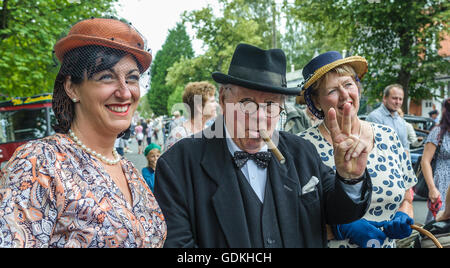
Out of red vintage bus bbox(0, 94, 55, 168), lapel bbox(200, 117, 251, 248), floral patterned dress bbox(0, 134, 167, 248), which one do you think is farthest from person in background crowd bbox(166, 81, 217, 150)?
red vintage bus bbox(0, 94, 55, 168)

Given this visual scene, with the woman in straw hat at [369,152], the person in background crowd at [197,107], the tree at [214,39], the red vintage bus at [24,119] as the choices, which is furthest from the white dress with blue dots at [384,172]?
the tree at [214,39]

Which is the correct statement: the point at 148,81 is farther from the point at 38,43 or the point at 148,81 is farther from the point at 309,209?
the point at 38,43

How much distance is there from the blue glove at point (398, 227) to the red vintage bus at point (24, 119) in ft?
41.0

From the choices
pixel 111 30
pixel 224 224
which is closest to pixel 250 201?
pixel 224 224

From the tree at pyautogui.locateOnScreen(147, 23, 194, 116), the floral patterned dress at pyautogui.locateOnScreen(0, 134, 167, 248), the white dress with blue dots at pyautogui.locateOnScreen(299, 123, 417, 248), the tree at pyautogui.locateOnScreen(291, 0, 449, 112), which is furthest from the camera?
the tree at pyautogui.locateOnScreen(147, 23, 194, 116)

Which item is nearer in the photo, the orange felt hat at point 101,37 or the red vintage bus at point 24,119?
the orange felt hat at point 101,37

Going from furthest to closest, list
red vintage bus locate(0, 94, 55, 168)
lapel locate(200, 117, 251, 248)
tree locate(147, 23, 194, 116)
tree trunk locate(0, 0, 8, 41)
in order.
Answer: tree locate(147, 23, 194, 116)
red vintage bus locate(0, 94, 55, 168)
tree trunk locate(0, 0, 8, 41)
lapel locate(200, 117, 251, 248)

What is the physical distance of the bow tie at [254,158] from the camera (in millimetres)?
1766

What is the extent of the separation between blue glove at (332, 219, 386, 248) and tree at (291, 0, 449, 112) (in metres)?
8.91

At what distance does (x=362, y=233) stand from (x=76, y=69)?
170 cm

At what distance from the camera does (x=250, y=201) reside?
168 centimetres

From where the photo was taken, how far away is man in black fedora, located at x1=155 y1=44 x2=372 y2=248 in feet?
Answer: 5.33

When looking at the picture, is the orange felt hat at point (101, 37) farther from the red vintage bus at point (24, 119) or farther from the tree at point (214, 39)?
the tree at point (214, 39)

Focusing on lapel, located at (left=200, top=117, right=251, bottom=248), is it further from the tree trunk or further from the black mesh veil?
the tree trunk
